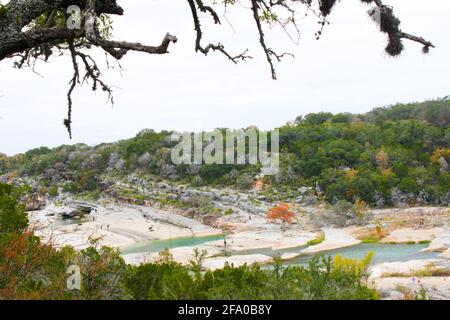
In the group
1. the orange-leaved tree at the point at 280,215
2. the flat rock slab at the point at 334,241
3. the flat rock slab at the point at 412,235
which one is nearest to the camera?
the flat rock slab at the point at 334,241

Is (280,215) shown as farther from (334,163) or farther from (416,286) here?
(416,286)

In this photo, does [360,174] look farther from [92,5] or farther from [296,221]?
[92,5]

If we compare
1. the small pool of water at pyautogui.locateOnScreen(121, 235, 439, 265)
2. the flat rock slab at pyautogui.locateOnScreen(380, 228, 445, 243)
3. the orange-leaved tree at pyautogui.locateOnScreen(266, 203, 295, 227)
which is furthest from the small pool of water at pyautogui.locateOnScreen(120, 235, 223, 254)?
the flat rock slab at pyautogui.locateOnScreen(380, 228, 445, 243)

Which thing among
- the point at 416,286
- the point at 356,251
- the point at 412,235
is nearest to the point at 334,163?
the point at 412,235

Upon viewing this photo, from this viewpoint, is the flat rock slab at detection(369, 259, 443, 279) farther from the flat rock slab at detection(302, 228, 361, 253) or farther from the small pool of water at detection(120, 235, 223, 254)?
the small pool of water at detection(120, 235, 223, 254)

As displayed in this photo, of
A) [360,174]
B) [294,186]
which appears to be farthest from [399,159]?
[294,186]

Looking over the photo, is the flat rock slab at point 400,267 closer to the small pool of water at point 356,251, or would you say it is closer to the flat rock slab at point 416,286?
the small pool of water at point 356,251

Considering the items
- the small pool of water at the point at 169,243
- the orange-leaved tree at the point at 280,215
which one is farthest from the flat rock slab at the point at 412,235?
the small pool of water at the point at 169,243
